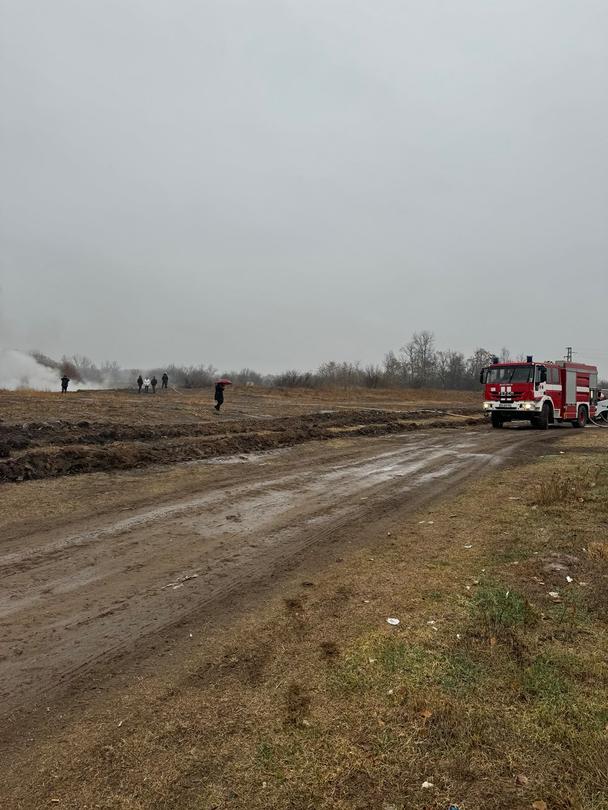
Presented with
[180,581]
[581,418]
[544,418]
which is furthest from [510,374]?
[180,581]

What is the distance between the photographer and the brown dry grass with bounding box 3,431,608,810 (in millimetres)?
2467

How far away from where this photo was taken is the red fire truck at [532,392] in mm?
22328

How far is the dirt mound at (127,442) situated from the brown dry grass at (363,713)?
7303mm

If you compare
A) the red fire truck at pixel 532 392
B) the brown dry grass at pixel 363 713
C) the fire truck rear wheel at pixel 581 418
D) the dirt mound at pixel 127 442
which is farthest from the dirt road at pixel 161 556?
A: the fire truck rear wheel at pixel 581 418

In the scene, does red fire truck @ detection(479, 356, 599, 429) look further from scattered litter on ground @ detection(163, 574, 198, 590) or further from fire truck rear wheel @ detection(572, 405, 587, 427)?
scattered litter on ground @ detection(163, 574, 198, 590)

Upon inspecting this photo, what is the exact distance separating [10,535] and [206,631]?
3766 mm

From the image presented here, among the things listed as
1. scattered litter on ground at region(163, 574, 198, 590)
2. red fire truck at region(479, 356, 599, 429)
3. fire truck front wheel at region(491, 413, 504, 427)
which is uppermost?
red fire truck at region(479, 356, 599, 429)

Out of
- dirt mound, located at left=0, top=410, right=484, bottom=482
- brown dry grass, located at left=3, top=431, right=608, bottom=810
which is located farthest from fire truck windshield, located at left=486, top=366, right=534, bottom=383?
brown dry grass, located at left=3, top=431, right=608, bottom=810

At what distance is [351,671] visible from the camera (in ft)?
11.4

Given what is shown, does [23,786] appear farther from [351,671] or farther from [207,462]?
[207,462]

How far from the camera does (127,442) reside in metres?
13.9

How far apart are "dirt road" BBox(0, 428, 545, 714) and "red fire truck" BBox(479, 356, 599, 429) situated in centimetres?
1255

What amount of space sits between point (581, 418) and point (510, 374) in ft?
21.3

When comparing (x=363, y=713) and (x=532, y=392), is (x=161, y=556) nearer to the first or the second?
(x=363, y=713)
